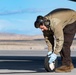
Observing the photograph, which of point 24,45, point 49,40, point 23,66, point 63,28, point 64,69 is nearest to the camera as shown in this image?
point 63,28

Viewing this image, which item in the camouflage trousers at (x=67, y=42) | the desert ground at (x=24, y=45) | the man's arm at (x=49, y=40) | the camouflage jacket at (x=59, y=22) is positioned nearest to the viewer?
the camouflage jacket at (x=59, y=22)

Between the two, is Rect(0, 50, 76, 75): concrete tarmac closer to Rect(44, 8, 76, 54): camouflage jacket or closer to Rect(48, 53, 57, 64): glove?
Rect(48, 53, 57, 64): glove

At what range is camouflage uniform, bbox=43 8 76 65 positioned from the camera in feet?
47.5

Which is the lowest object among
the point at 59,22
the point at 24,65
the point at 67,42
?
the point at 24,65

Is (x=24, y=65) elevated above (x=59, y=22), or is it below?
below

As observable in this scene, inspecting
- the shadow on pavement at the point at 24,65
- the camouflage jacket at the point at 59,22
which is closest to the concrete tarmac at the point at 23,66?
the shadow on pavement at the point at 24,65

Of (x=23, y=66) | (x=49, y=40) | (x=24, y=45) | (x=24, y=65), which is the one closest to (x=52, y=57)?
(x=49, y=40)

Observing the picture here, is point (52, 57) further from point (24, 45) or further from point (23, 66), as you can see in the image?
point (24, 45)

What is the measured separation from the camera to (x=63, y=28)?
14953 millimetres

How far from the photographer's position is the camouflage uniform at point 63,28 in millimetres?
14491

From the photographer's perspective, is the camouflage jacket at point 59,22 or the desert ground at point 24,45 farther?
the desert ground at point 24,45

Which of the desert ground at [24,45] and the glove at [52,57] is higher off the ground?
the glove at [52,57]

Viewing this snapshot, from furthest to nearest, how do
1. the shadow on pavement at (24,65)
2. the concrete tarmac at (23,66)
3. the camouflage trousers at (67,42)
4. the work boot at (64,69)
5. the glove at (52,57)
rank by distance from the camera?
1. the shadow on pavement at (24,65)
2. the concrete tarmac at (23,66)
3. the work boot at (64,69)
4. the camouflage trousers at (67,42)
5. the glove at (52,57)

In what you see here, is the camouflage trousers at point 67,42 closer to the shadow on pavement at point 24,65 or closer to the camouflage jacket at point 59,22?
the camouflage jacket at point 59,22
